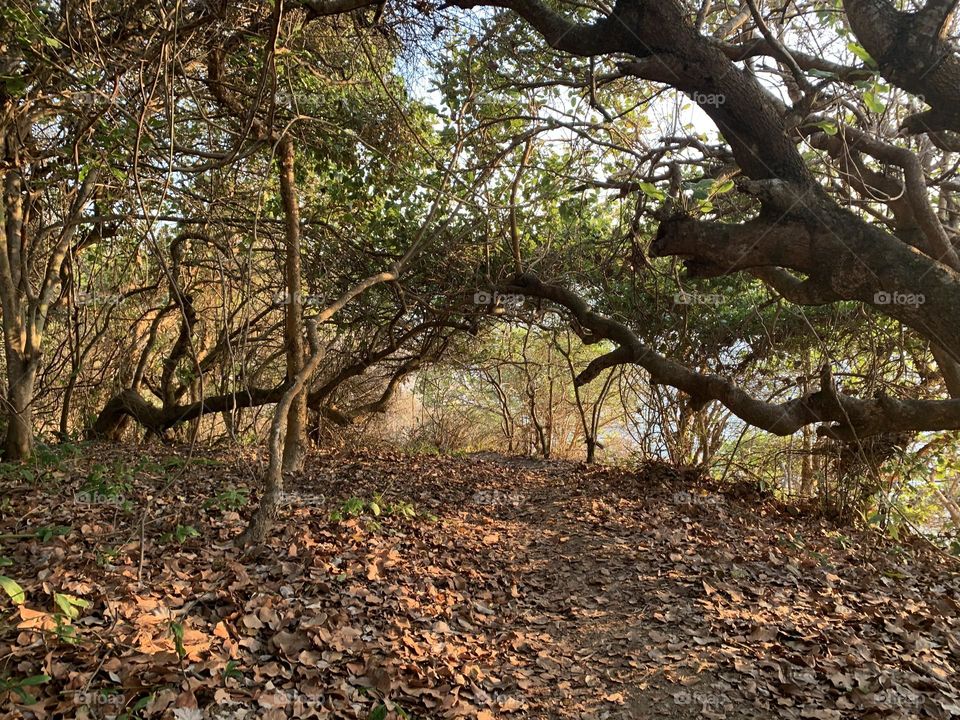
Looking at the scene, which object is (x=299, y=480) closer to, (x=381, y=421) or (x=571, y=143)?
(x=571, y=143)

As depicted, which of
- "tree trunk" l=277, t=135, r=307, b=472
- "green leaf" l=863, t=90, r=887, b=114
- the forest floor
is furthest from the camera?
"tree trunk" l=277, t=135, r=307, b=472

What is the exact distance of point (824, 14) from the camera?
18.1 feet

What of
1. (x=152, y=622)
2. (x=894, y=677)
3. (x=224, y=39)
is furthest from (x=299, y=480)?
(x=894, y=677)

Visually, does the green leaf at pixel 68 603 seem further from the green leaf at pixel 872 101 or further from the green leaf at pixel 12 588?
the green leaf at pixel 872 101

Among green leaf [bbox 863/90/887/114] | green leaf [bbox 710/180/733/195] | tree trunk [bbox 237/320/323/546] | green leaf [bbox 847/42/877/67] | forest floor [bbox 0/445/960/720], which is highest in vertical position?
green leaf [bbox 847/42/877/67]

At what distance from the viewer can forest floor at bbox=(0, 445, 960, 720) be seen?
2.86 metres

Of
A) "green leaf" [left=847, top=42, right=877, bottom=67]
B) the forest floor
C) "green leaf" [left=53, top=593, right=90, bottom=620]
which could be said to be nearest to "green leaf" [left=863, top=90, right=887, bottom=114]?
"green leaf" [left=847, top=42, right=877, bottom=67]

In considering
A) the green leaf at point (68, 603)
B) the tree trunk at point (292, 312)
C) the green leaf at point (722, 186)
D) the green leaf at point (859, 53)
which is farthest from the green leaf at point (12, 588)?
the green leaf at point (859, 53)

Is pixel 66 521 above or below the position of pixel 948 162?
below

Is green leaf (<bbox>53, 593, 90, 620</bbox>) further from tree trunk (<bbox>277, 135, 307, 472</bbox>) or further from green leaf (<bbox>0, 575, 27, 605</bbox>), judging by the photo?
tree trunk (<bbox>277, 135, 307, 472</bbox>)

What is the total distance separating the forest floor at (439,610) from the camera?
2.86m

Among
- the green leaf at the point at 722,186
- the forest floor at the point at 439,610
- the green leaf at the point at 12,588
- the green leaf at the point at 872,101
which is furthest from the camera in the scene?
the green leaf at the point at 722,186

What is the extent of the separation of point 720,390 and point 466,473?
3.26m

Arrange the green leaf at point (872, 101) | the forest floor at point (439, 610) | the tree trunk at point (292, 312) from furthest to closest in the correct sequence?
1. the tree trunk at point (292, 312)
2. the green leaf at point (872, 101)
3. the forest floor at point (439, 610)
